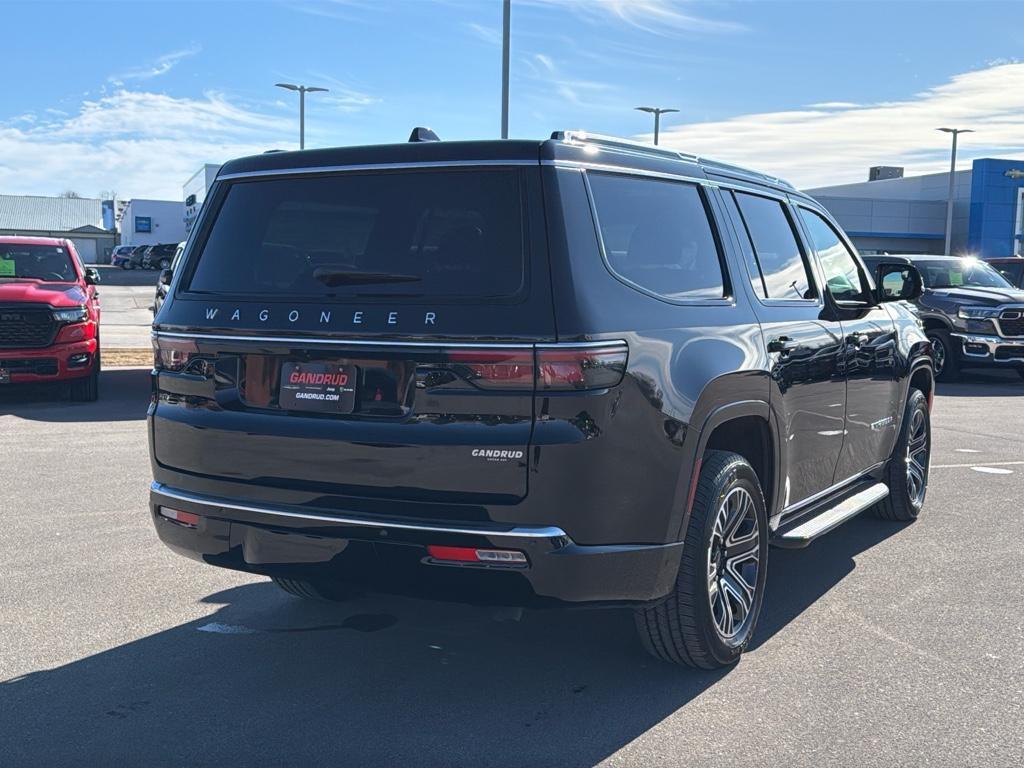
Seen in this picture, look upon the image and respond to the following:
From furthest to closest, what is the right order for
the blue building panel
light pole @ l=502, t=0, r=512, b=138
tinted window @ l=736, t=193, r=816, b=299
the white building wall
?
the white building wall → the blue building panel → light pole @ l=502, t=0, r=512, b=138 → tinted window @ l=736, t=193, r=816, b=299

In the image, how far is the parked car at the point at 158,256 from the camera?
200ft

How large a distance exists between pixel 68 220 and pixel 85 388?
107m

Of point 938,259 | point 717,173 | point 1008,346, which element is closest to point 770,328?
point 717,173

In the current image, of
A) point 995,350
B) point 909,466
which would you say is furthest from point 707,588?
point 995,350

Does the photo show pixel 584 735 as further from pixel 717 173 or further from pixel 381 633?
pixel 717 173

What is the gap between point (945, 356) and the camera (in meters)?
16.1

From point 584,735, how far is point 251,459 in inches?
58.1

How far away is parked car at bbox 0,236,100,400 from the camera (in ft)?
38.9

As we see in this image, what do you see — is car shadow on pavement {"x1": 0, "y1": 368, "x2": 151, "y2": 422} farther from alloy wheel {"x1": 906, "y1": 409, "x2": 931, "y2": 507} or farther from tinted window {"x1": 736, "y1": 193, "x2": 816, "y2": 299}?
tinted window {"x1": 736, "y1": 193, "x2": 816, "y2": 299}

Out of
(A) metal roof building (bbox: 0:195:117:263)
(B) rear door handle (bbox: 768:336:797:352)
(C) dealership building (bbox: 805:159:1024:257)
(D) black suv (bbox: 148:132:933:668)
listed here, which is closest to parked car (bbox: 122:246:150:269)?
(A) metal roof building (bbox: 0:195:117:263)

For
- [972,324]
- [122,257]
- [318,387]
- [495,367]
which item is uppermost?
[122,257]

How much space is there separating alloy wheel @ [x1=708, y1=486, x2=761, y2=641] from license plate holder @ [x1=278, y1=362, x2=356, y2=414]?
1.44 m

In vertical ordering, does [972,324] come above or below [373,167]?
below

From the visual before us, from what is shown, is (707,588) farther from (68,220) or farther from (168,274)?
(68,220)
